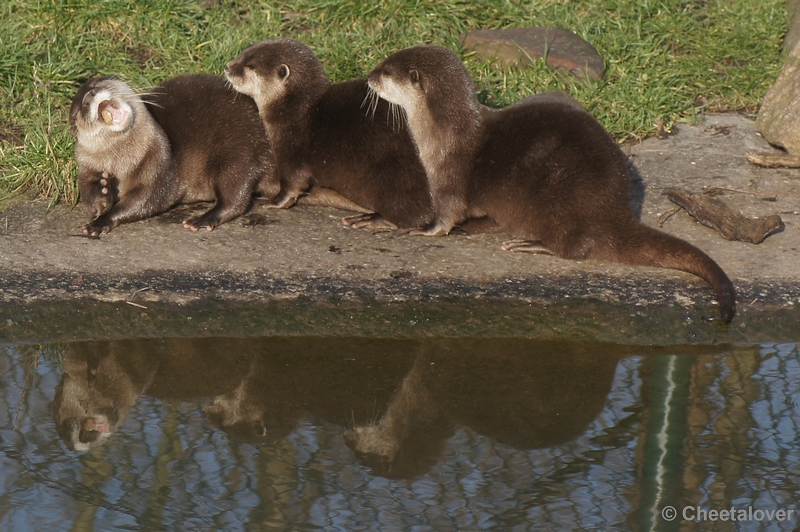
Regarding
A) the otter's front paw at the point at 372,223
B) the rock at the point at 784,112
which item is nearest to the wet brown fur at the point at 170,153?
the otter's front paw at the point at 372,223

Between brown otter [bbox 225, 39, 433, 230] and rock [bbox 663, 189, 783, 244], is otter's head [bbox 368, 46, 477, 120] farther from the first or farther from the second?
rock [bbox 663, 189, 783, 244]

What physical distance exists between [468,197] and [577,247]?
1.37ft

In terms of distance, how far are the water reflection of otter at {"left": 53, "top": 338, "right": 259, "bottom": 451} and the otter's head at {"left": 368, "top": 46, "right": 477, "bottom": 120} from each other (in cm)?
108

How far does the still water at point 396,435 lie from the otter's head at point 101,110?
1.02m

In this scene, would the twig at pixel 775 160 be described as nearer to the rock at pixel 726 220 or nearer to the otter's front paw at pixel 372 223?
the rock at pixel 726 220

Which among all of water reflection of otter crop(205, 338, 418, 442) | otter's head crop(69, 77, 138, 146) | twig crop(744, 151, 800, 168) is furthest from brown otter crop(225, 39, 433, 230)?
twig crop(744, 151, 800, 168)

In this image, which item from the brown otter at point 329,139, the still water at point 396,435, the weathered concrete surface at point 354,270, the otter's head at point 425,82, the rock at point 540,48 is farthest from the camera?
the rock at point 540,48

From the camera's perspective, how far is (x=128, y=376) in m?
2.47

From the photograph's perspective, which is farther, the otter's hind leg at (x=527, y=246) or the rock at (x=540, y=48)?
the rock at (x=540, y=48)

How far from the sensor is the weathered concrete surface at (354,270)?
9.11ft

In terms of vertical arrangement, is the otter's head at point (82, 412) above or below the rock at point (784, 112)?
below

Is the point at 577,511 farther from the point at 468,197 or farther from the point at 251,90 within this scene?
the point at 251,90

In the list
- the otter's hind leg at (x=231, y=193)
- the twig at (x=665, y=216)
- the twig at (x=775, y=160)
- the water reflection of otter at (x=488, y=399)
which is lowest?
the water reflection of otter at (x=488, y=399)

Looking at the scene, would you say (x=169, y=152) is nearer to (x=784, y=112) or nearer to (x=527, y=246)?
(x=527, y=246)
